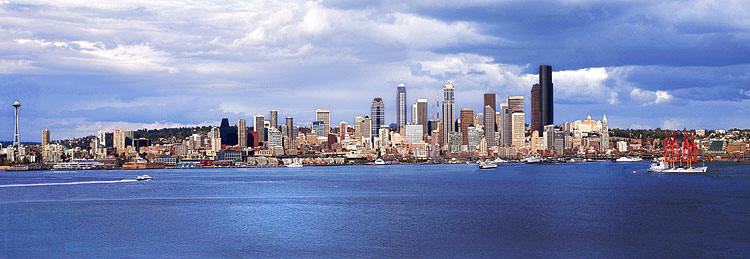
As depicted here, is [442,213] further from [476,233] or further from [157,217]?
[157,217]

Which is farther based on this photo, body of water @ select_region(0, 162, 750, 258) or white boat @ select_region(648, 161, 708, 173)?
white boat @ select_region(648, 161, 708, 173)

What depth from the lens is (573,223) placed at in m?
55.2

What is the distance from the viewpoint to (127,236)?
5059 cm

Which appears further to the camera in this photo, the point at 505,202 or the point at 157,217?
the point at 505,202

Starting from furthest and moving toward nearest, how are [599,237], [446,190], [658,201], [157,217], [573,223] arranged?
[446,190] < [658,201] < [157,217] < [573,223] < [599,237]

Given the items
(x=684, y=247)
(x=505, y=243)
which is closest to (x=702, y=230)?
(x=684, y=247)

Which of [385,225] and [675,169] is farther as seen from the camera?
[675,169]

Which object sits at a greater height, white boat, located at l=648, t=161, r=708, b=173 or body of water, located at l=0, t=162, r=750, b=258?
white boat, located at l=648, t=161, r=708, b=173

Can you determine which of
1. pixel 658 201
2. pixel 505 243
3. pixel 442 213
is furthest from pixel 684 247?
pixel 658 201

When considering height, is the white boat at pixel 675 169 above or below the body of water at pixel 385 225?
above

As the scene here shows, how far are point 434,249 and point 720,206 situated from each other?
37.4 m

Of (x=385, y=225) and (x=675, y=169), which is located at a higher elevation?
(x=675, y=169)

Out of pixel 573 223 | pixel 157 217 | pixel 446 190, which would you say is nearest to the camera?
pixel 573 223

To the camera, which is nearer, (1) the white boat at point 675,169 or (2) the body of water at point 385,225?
(2) the body of water at point 385,225
